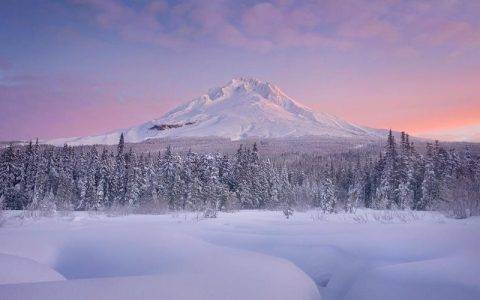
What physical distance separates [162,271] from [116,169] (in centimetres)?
4426

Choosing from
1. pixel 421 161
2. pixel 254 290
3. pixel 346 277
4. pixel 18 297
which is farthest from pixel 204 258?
pixel 421 161

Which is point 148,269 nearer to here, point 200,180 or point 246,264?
point 246,264

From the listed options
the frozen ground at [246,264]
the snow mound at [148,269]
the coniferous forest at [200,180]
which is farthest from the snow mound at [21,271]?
the coniferous forest at [200,180]

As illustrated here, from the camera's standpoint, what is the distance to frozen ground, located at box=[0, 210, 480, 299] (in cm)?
485

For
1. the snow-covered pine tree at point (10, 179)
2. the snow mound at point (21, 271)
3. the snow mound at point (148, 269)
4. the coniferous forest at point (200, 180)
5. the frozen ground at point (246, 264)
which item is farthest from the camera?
the snow-covered pine tree at point (10, 179)

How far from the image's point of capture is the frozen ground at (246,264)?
4.85m

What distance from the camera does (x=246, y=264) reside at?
6.56 meters

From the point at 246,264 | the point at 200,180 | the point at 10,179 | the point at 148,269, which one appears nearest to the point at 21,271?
the point at 148,269

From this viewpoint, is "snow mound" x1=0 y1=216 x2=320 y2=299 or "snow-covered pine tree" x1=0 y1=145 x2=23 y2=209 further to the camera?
"snow-covered pine tree" x1=0 y1=145 x2=23 y2=209

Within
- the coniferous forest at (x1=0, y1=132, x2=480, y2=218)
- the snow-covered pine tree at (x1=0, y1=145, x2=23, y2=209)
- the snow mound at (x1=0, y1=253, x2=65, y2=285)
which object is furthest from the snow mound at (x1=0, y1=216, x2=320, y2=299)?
the snow-covered pine tree at (x1=0, y1=145, x2=23, y2=209)

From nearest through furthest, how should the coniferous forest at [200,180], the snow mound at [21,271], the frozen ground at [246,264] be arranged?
1. the frozen ground at [246,264]
2. the snow mound at [21,271]
3. the coniferous forest at [200,180]

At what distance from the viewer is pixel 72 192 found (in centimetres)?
4828

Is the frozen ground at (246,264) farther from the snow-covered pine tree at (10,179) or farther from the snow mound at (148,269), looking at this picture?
the snow-covered pine tree at (10,179)

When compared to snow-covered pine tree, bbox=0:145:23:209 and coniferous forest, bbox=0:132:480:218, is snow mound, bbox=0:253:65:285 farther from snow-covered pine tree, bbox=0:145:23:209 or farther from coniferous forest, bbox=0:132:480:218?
snow-covered pine tree, bbox=0:145:23:209
